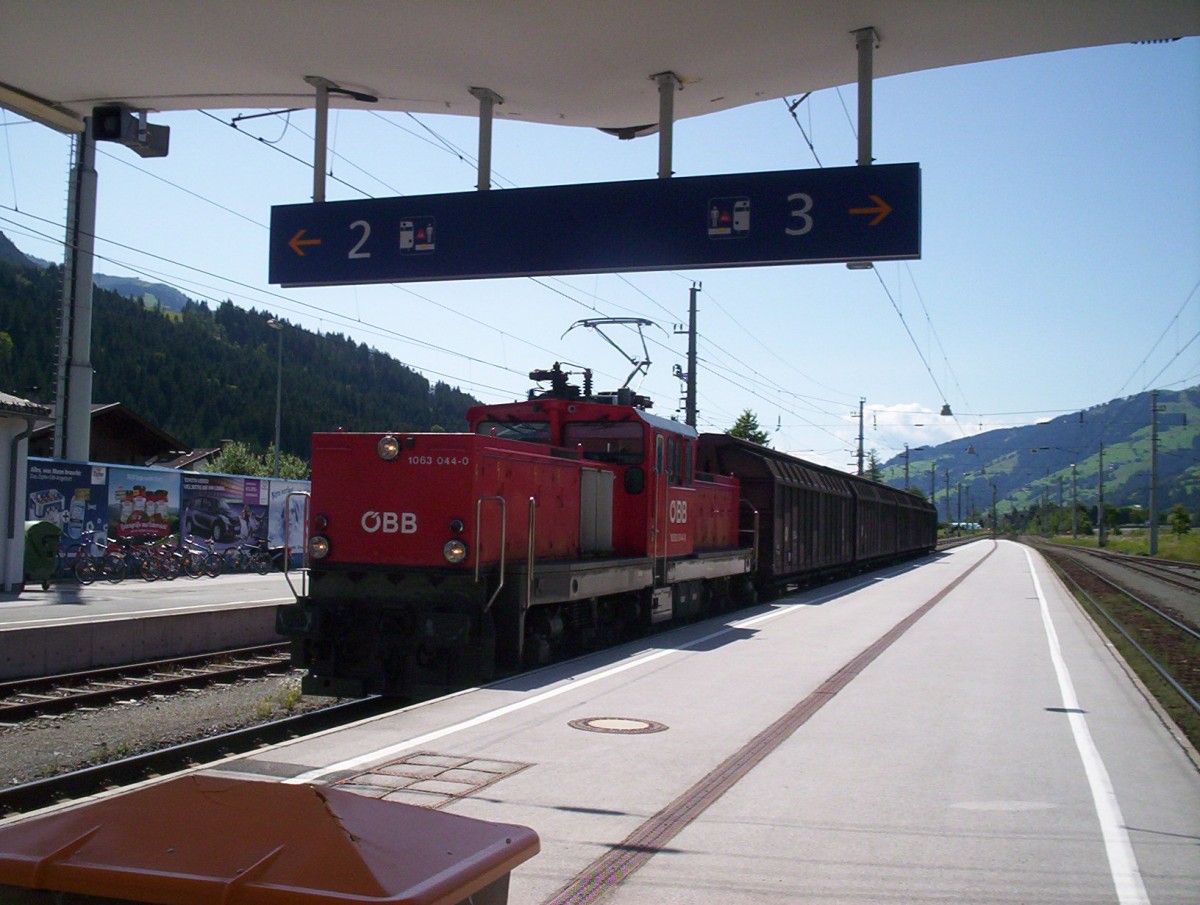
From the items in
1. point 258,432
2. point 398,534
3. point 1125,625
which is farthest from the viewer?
point 258,432

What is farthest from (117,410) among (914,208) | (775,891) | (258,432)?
(258,432)

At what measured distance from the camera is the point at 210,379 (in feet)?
284

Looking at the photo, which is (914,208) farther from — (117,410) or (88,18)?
(117,410)

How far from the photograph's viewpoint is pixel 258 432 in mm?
86250

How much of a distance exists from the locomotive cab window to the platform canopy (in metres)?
4.13

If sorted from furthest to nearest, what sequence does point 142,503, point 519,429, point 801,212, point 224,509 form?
point 224,509 → point 142,503 → point 519,429 → point 801,212

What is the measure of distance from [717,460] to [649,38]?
526 inches

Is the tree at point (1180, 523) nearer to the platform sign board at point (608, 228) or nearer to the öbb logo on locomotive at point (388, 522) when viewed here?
the platform sign board at point (608, 228)

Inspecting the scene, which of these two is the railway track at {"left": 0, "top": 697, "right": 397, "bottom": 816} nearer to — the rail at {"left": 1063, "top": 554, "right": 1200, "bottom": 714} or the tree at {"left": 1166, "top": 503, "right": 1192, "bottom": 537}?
the rail at {"left": 1063, "top": 554, "right": 1200, "bottom": 714}

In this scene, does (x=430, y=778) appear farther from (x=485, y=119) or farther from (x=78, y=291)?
(x=78, y=291)

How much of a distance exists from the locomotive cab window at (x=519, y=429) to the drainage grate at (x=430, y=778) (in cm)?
730

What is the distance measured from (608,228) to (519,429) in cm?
470

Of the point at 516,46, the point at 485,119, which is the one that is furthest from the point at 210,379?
the point at 516,46

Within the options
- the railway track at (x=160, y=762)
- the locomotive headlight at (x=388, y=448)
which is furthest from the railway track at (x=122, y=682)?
the locomotive headlight at (x=388, y=448)
